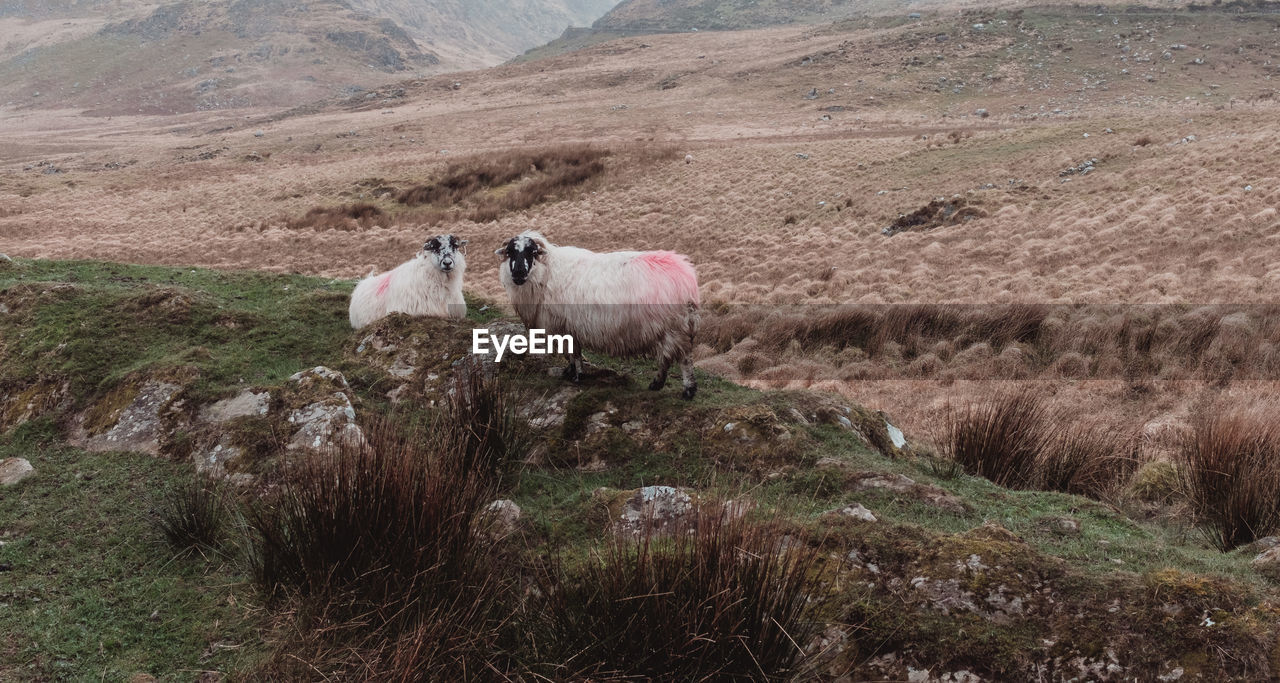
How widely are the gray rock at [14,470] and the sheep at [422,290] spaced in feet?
11.6

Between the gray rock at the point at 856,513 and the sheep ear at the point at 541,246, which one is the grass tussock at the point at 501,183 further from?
the gray rock at the point at 856,513

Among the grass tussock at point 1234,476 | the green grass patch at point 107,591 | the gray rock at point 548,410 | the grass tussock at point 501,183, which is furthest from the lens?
the grass tussock at point 501,183

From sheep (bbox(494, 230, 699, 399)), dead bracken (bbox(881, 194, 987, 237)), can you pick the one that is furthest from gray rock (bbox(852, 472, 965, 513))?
dead bracken (bbox(881, 194, 987, 237))

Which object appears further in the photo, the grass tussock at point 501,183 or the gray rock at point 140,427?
the grass tussock at point 501,183

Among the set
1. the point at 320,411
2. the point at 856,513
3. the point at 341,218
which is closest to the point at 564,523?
the point at 856,513

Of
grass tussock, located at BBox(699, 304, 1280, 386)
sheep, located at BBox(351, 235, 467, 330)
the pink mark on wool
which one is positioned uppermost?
the pink mark on wool

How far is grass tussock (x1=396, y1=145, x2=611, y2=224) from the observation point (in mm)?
28578

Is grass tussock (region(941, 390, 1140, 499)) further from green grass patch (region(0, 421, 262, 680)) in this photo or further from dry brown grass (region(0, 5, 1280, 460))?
green grass patch (region(0, 421, 262, 680))

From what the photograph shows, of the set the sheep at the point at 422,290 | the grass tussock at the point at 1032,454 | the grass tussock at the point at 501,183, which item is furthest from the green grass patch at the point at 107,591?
the grass tussock at the point at 501,183

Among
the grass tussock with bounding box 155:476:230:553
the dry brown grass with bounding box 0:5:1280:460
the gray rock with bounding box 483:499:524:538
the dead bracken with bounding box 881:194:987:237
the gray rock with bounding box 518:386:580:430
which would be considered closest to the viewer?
the gray rock with bounding box 483:499:524:538

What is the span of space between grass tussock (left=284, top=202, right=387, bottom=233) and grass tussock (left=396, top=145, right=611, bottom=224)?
164 cm

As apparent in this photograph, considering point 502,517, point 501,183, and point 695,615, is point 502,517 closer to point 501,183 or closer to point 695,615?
point 695,615

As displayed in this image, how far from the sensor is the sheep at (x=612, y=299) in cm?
618

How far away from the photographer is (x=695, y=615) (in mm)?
2406
